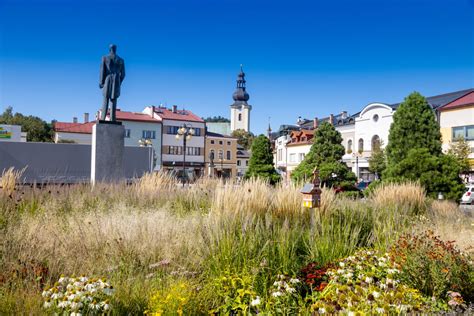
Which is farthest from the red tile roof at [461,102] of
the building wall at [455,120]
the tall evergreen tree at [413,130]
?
the tall evergreen tree at [413,130]

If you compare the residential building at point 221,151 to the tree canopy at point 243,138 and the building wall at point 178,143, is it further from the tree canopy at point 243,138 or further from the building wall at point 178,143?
the tree canopy at point 243,138

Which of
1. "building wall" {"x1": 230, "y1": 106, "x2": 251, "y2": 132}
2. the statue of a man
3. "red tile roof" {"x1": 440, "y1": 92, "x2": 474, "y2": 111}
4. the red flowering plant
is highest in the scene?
"building wall" {"x1": 230, "y1": 106, "x2": 251, "y2": 132}

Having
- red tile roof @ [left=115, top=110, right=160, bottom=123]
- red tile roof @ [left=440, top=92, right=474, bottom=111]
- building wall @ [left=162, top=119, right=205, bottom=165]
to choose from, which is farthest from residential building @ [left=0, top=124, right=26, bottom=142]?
red tile roof @ [left=440, top=92, right=474, bottom=111]

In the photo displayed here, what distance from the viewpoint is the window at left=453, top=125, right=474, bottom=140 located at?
2944 cm

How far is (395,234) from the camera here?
5.58m

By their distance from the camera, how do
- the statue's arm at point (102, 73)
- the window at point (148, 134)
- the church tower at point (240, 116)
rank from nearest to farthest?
the statue's arm at point (102, 73) → the window at point (148, 134) → the church tower at point (240, 116)

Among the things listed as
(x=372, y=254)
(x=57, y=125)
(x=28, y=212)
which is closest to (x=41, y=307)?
(x=372, y=254)

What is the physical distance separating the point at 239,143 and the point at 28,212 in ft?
235

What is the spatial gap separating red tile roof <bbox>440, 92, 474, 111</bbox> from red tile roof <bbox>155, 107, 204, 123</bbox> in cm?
3247

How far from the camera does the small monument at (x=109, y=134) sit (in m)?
12.0

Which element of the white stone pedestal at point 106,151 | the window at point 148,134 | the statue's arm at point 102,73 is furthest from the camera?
the window at point 148,134

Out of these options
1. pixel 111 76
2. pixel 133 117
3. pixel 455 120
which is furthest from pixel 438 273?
pixel 133 117

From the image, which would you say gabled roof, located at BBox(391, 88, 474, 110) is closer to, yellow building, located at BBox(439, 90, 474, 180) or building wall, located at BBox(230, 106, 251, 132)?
yellow building, located at BBox(439, 90, 474, 180)

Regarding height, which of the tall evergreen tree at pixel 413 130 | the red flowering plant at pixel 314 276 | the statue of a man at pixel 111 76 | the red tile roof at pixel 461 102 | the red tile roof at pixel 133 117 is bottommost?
the red flowering plant at pixel 314 276
